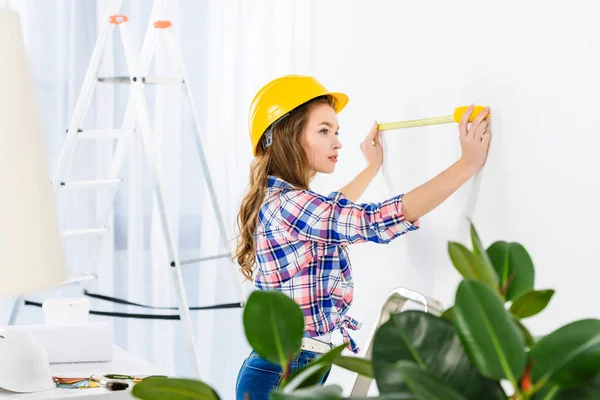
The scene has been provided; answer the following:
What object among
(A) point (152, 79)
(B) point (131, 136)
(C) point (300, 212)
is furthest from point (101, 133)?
(C) point (300, 212)

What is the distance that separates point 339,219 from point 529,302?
1.16m

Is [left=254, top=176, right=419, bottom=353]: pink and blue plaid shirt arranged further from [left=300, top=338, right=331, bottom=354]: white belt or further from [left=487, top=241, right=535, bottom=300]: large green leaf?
[left=487, top=241, right=535, bottom=300]: large green leaf

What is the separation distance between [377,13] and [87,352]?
1075 millimetres

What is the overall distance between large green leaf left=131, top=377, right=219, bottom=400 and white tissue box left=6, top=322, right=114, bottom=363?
1491 mm

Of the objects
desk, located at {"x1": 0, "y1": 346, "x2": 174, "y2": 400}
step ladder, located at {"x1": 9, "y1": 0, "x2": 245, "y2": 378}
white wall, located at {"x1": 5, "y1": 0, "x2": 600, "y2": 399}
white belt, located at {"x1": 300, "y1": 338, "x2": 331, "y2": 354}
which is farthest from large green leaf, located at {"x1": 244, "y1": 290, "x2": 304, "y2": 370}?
step ladder, located at {"x1": 9, "y1": 0, "x2": 245, "y2": 378}

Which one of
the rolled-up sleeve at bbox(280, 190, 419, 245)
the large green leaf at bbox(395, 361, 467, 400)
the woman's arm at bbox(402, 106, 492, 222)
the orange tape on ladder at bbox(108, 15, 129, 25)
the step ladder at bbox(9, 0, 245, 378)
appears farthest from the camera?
the orange tape on ladder at bbox(108, 15, 129, 25)

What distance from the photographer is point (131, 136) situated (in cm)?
276

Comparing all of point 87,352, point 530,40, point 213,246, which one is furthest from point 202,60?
point 530,40

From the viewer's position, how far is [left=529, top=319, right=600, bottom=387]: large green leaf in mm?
364

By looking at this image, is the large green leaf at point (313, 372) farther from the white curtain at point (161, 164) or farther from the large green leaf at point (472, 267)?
the white curtain at point (161, 164)

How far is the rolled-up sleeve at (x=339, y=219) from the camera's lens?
1572mm

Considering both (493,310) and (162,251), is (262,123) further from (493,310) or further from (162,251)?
(493,310)

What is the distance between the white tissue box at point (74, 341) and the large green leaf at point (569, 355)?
5.32 feet

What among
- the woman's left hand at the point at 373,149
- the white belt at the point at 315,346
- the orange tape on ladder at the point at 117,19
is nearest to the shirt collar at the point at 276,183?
the woman's left hand at the point at 373,149
